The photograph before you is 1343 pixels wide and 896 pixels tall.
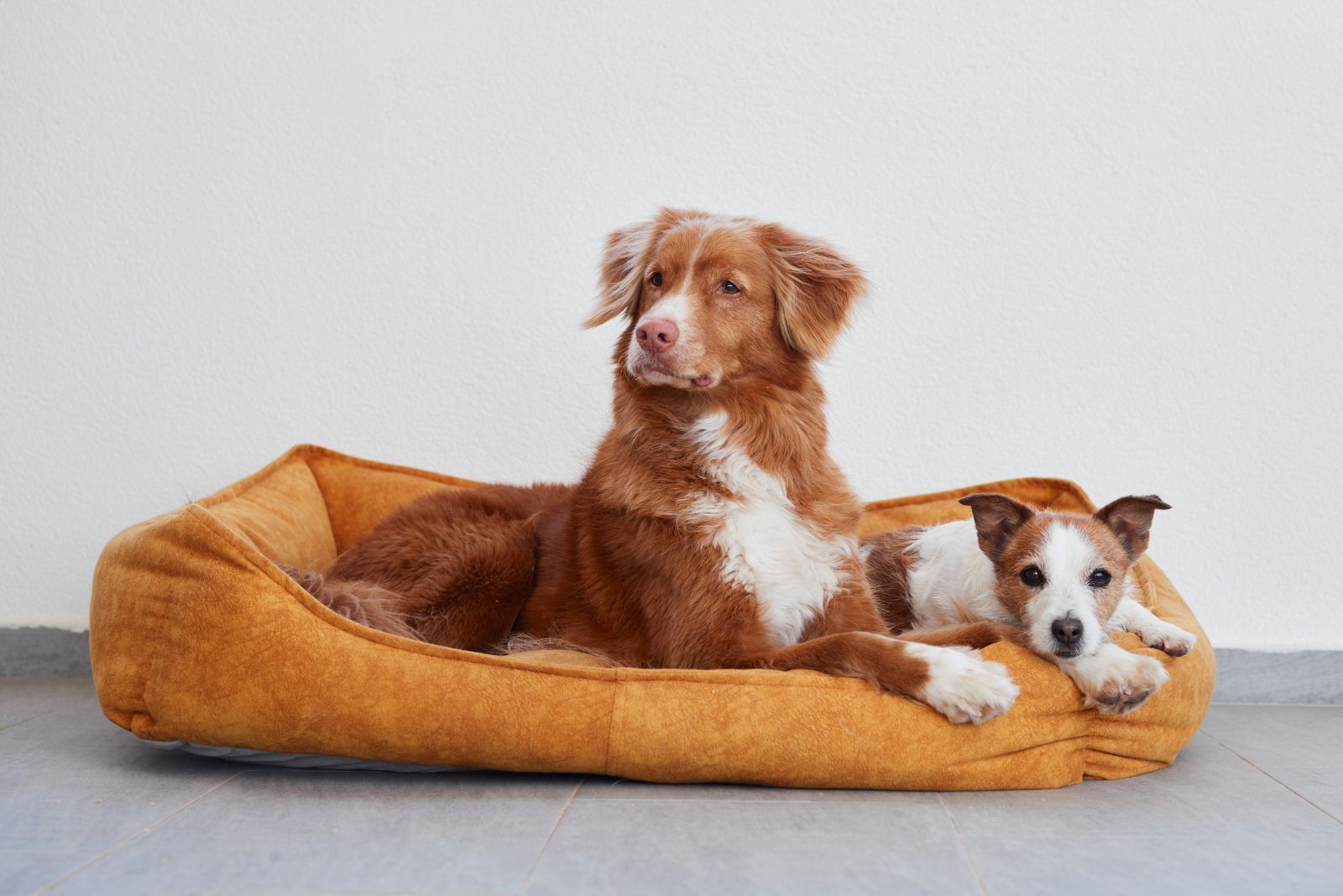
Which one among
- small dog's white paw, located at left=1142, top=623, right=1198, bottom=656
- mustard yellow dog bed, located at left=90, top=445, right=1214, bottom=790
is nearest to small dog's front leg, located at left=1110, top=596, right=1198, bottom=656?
small dog's white paw, located at left=1142, top=623, right=1198, bottom=656

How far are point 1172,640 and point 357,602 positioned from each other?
80.1 inches

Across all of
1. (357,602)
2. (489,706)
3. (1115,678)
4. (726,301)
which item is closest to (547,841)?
(489,706)

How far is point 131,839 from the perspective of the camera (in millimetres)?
1978

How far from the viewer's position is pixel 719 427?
2.71 metres

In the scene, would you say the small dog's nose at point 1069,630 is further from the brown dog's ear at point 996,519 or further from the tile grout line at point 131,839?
the tile grout line at point 131,839

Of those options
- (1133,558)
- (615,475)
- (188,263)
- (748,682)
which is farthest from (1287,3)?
(188,263)

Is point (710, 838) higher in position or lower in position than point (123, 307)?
lower

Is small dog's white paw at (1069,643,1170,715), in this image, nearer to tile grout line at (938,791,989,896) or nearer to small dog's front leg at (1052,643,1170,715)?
small dog's front leg at (1052,643,1170,715)

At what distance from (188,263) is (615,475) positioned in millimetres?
2137

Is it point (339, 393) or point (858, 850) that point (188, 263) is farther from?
point (858, 850)

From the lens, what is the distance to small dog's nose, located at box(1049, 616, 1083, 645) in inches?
92.5

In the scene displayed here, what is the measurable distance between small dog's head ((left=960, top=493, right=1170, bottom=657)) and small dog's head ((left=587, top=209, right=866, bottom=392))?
64 centimetres

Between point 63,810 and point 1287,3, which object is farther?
point 1287,3

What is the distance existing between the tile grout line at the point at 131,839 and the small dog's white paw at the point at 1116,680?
76.9 inches
